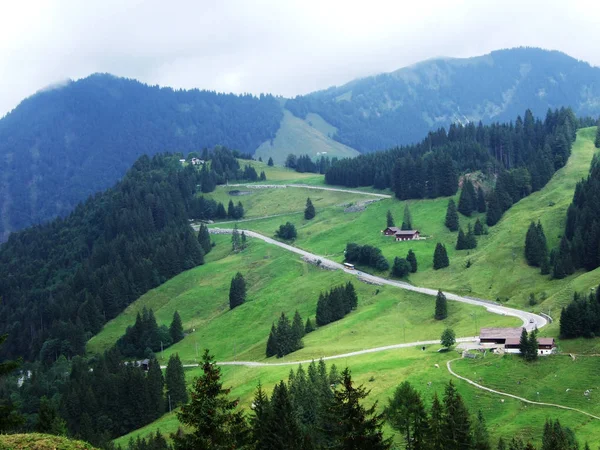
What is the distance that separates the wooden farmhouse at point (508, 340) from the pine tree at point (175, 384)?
5580 cm

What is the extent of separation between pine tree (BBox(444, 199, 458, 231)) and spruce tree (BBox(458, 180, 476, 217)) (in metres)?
6.10

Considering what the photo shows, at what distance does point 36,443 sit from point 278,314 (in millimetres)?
126455

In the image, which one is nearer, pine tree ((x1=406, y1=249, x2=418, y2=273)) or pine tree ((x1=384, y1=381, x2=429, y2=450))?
pine tree ((x1=384, y1=381, x2=429, y2=450))

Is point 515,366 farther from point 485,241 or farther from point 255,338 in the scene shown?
point 485,241

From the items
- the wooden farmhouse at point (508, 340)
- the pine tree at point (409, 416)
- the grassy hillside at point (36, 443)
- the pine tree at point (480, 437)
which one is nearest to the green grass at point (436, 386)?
the wooden farmhouse at point (508, 340)

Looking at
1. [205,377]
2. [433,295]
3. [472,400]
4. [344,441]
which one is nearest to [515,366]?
[472,400]

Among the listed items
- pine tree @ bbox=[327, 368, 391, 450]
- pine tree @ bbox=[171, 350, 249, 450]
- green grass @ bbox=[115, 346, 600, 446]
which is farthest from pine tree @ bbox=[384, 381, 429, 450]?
pine tree @ bbox=[171, 350, 249, 450]

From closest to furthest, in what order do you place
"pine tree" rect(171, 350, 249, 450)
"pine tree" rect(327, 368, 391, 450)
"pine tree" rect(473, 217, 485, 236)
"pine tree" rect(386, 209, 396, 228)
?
1. "pine tree" rect(171, 350, 249, 450)
2. "pine tree" rect(327, 368, 391, 450)
3. "pine tree" rect(473, 217, 485, 236)
4. "pine tree" rect(386, 209, 396, 228)

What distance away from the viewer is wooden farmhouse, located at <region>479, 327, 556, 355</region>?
94.3m

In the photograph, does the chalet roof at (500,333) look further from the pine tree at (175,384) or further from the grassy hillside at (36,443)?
the grassy hillside at (36,443)

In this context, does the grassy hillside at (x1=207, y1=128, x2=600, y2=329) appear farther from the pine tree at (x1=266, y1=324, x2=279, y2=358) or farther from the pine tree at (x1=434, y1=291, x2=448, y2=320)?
the pine tree at (x1=266, y1=324, x2=279, y2=358)

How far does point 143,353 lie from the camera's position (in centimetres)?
16400

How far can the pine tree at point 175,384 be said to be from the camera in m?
123

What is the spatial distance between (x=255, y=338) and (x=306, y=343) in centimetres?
2103
